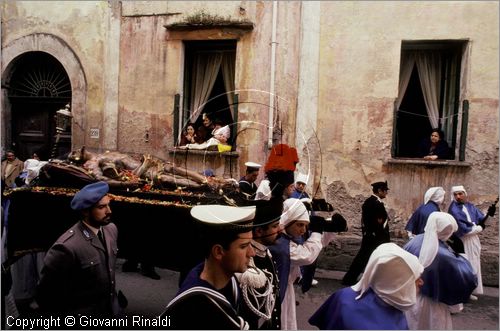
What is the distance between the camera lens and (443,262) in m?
3.64

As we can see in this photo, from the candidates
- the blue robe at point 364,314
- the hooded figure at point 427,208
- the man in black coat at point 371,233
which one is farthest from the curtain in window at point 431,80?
the blue robe at point 364,314

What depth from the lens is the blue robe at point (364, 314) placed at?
93.4 inches

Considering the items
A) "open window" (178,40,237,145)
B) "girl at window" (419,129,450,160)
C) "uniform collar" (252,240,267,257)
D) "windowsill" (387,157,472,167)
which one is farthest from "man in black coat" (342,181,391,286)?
"uniform collar" (252,240,267,257)

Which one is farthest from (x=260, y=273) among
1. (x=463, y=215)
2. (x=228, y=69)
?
(x=228, y=69)

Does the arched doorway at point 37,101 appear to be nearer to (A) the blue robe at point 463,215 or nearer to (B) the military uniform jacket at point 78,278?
(B) the military uniform jacket at point 78,278

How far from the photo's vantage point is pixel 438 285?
3660 mm

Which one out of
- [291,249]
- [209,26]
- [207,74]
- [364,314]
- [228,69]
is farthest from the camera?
[207,74]

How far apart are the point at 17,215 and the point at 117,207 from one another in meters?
1.09

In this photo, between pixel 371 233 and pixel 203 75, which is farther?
pixel 203 75

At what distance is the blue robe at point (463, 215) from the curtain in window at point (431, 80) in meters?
1.96

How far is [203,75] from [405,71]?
168 inches

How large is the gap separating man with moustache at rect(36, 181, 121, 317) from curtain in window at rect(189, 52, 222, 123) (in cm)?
569

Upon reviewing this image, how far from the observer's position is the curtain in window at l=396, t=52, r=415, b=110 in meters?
7.98

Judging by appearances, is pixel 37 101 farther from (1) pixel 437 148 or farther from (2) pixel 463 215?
(2) pixel 463 215
